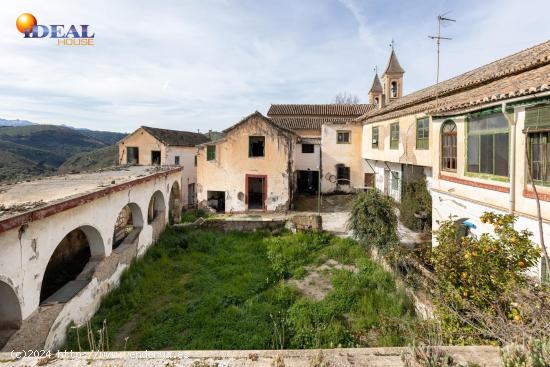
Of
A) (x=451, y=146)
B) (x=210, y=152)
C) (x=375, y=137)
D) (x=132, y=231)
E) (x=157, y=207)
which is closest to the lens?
(x=451, y=146)

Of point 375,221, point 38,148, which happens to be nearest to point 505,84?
point 375,221

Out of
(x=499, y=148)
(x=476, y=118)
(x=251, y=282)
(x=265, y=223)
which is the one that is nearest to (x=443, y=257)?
(x=499, y=148)

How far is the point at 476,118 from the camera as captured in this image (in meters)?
8.34

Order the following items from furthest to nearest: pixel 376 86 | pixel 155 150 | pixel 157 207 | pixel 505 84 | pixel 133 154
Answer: pixel 376 86
pixel 133 154
pixel 155 150
pixel 157 207
pixel 505 84

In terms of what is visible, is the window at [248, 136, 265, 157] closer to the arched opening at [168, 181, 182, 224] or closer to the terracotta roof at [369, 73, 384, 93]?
the arched opening at [168, 181, 182, 224]

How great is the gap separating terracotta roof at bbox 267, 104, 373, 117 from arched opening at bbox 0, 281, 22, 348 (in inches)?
1041

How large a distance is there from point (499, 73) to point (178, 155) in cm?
2288

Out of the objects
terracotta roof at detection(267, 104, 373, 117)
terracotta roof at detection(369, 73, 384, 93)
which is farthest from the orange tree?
terracotta roof at detection(369, 73, 384, 93)

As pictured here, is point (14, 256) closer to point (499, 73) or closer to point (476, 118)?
point (476, 118)

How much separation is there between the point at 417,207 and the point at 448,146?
491cm

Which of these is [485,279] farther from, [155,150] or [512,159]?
[155,150]

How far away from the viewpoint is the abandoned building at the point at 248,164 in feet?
61.9

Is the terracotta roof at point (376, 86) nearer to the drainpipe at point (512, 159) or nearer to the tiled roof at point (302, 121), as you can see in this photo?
the tiled roof at point (302, 121)

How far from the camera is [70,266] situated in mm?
11383
